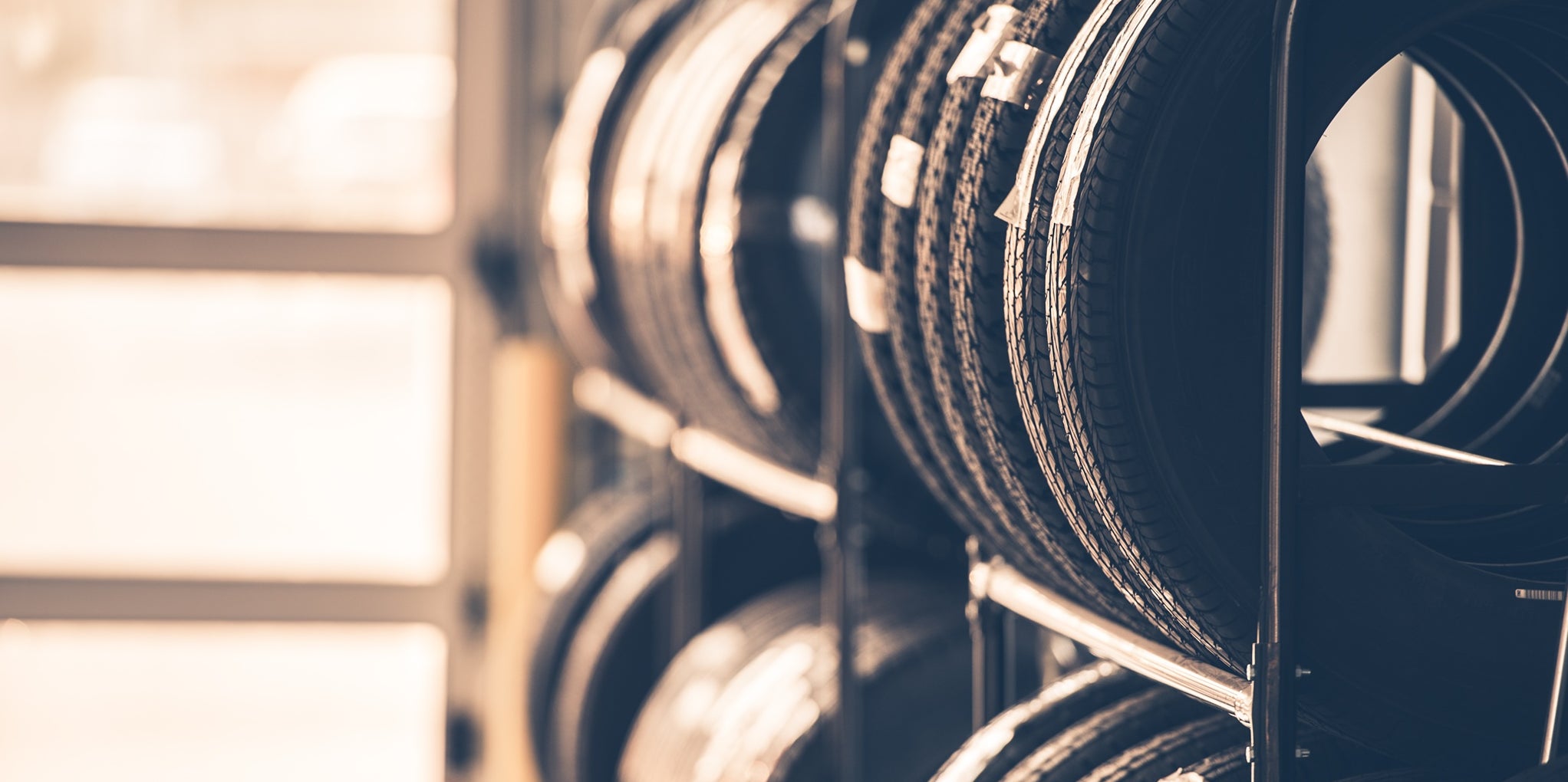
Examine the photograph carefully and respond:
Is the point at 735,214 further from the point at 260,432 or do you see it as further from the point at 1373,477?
the point at 260,432

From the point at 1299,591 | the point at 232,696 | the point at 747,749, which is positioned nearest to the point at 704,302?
the point at 747,749

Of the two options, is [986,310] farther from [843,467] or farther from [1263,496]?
[843,467]

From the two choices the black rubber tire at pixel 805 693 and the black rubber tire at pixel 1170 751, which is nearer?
the black rubber tire at pixel 1170 751

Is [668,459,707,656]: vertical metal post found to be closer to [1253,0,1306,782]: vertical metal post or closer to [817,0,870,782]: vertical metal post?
[817,0,870,782]: vertical metal post

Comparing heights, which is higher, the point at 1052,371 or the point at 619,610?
the point at 1052,371

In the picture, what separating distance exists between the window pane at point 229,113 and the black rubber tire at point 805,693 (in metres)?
2.33

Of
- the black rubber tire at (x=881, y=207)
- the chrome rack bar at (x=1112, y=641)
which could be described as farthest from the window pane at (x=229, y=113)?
the chrome rack bar at (x=1112, y=641)

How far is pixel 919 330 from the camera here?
4.01 ft

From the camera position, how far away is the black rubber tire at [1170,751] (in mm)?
1032

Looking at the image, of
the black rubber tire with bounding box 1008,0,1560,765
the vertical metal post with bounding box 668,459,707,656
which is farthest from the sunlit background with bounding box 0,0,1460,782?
the black rubber tire with bounding box 1008,0,1560,765

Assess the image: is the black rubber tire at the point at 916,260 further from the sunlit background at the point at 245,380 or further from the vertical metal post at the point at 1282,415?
the sunlit background at the point at 245,380

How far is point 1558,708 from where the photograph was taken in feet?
2.70

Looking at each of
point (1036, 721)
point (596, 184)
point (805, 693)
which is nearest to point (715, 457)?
point (805, 693)

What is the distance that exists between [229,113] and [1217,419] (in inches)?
140
